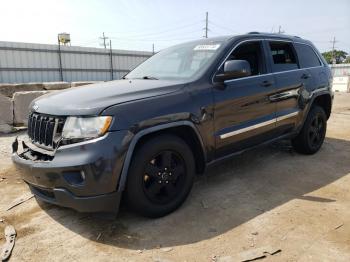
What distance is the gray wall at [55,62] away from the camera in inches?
703

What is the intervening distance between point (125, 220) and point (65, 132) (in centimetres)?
106

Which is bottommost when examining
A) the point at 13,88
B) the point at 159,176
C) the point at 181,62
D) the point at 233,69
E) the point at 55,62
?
the point at 159,176

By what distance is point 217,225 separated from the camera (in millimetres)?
3066

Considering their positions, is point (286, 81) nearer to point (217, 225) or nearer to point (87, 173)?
point (217, 225)

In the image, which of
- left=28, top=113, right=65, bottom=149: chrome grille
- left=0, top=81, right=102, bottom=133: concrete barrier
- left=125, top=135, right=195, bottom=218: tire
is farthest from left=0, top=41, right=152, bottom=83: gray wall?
left=125, top=135, right=195, bottom=218: tire

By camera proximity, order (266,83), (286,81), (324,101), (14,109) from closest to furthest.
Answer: (266,83)
(286,81)
(324,101)
(14,109)

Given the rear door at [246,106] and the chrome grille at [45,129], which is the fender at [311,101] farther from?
the chrome grille at [45,129]

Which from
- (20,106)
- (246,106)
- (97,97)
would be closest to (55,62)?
(20,106)

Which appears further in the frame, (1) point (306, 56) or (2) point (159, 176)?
(1) point (306, 56)

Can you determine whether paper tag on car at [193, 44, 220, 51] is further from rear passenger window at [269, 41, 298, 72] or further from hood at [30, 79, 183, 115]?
rear passenger window at [269, 41, 298, 72]

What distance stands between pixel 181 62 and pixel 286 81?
4.97ft

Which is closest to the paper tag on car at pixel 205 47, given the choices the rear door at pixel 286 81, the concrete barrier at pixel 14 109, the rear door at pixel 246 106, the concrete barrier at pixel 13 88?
the rear door at pixel 246 106

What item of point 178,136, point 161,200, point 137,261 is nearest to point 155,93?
point 178,136

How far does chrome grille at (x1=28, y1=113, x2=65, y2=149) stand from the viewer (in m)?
2.85
